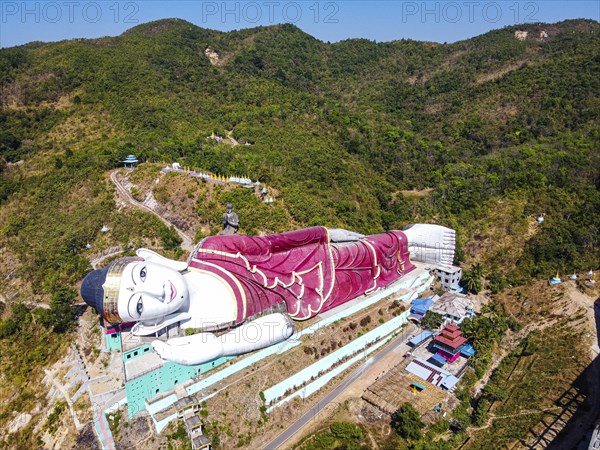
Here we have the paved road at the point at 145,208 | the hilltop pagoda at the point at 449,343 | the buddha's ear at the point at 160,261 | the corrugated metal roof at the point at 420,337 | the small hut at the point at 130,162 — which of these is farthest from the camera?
the small hut at the point at 130,162

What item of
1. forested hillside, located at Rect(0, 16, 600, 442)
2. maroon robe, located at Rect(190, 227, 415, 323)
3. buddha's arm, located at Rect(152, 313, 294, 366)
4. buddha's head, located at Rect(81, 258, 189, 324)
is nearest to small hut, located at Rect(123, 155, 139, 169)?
forested hillside, located at Rect(0, 16, 600, 442)

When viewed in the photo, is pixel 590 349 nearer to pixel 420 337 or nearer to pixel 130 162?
pixel 420 337

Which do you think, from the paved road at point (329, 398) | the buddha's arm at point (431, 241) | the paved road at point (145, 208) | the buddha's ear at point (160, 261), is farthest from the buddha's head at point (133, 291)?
the buddha's arm at point (431, 241)

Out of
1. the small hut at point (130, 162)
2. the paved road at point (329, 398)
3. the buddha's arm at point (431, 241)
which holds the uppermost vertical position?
the small hut at point (130, 162)

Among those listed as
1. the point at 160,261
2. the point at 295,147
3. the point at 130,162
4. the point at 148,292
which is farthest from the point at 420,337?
the point at 130,162

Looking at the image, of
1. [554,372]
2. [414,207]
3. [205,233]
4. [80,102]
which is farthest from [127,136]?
[554,372]

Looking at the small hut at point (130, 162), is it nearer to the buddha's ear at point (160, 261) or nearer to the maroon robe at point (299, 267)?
the buddha's ear at point (160, 261)

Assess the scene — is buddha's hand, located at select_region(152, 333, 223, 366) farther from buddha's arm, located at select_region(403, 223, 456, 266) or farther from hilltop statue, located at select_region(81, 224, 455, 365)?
buddha's arm, located at select_region(403, 223, 456, 266)
